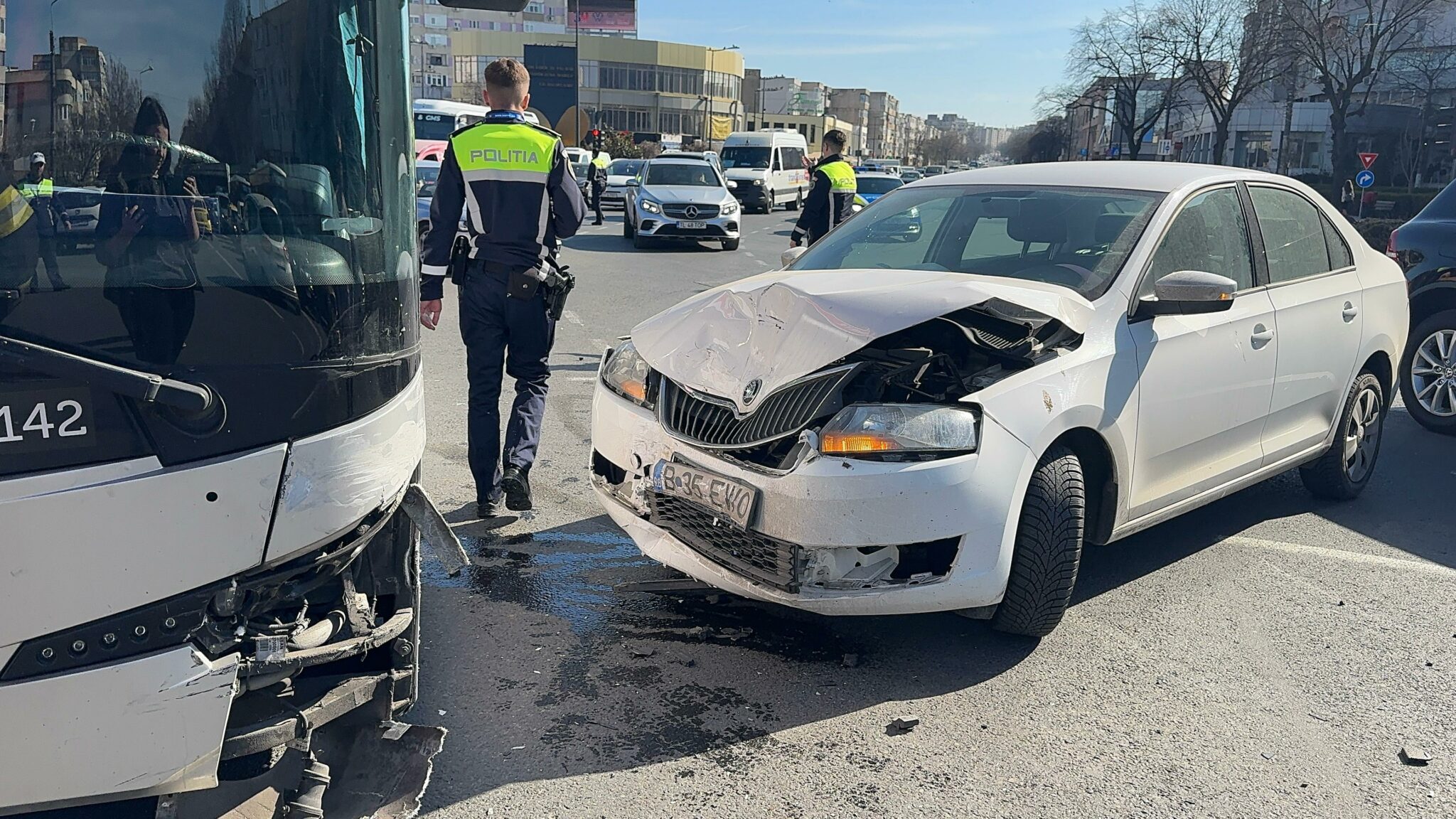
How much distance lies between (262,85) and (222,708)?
1354mm

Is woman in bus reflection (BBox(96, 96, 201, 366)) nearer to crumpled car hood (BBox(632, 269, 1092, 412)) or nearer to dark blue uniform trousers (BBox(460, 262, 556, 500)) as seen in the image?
crumpled car hood (BBox(632, 269, 1092, 412))

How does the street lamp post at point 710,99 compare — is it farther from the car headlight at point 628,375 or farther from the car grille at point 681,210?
the car headlight at point 628,375

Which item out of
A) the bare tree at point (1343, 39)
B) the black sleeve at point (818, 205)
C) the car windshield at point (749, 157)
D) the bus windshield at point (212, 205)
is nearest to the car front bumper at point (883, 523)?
the bus windshield at point (212, 205)

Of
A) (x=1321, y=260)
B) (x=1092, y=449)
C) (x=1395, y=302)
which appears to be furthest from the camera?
Result: (x=1395, y=302)

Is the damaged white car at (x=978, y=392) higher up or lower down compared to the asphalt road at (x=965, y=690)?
higher up

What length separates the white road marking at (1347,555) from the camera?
5.09 m

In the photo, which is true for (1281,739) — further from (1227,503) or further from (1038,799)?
(1227,503)

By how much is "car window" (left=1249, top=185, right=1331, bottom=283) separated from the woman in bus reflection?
4550mm

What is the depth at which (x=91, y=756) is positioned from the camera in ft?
7.29

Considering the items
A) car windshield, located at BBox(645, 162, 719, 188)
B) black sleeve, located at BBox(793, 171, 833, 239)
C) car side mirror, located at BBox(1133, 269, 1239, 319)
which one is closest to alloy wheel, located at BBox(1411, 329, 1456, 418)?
car side mirror, located at BBox(1133, 269, 1239, 319)

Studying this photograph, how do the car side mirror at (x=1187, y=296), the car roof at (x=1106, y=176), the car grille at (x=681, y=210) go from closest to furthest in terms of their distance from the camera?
the car side mirror at (x=1187, y=296), the car roof at (x=1106, y=176), the car grille at (x=681, y=210)

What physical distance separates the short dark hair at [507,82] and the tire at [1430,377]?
6301 mm

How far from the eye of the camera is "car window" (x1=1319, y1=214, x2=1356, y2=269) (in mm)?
5613

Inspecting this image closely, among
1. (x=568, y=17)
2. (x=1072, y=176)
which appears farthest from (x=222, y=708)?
(x=568, y=17)
